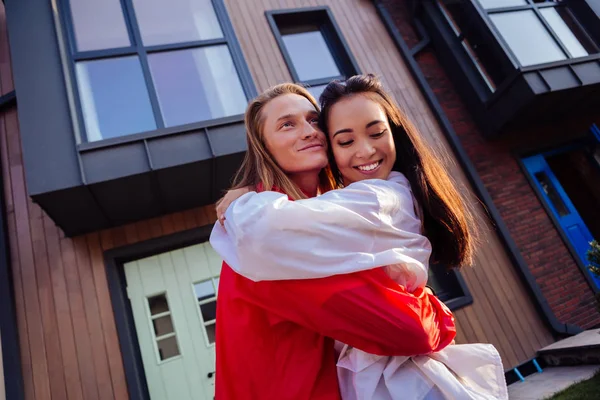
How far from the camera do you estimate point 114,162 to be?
3.73 meters

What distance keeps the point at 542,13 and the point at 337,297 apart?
7766 mm

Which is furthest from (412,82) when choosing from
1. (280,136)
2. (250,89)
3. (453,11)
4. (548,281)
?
(280,136)

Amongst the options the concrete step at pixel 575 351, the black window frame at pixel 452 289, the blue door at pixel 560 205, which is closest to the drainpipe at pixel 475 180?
the concrete step at pixel 575 351

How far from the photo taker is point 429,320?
1040 mm

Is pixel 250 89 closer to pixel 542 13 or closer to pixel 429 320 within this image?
pixel 429 320

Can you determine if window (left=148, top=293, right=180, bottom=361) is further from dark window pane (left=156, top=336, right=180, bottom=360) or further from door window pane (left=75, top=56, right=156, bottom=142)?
door window pane (left=75, top=56, right=156, bottom=142)

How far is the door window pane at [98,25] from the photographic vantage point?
4.45m

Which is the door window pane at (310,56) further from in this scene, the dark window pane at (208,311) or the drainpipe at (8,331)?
the drainpipe at (8,331)

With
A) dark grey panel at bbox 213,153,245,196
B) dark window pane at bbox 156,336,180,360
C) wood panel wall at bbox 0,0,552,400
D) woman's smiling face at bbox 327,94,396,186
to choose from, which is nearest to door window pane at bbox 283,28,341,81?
wood panel wall at bbox 0,0,552,400

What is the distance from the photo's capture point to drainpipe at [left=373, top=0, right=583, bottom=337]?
16.8ft

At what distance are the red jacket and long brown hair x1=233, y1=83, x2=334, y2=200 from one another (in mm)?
377

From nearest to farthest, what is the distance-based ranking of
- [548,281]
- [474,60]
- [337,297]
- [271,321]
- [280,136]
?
[337,297]
[271,321]
[280,136]
[548,281]
[474,60]

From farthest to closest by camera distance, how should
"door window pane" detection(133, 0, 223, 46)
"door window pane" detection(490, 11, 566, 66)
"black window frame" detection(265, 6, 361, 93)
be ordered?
"black window frame" detection(265, 6, 361, 93), "door window pane" detection(490, 11, 566, 66), "door window pane" detection(133, 0, 223, 46)

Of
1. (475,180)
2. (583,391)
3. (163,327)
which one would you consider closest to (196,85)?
(163,327)
